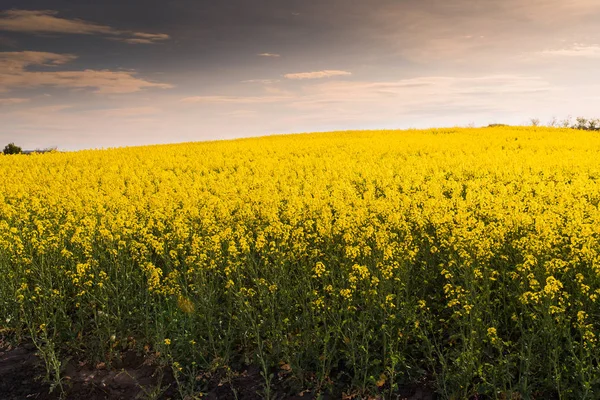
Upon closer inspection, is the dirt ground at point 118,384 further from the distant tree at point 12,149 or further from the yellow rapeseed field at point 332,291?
the distant tree at point 12,149

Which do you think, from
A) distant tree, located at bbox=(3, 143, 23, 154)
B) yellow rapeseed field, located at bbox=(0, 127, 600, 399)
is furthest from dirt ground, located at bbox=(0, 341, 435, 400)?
distant tree, located at bbox=(3, 143, 23, 154)

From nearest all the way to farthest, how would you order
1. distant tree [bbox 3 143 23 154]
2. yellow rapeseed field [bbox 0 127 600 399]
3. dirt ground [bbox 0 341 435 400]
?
yellow rapeseed field [bbox 0 127 600 399]
dirt ground [bbox 0 341 435 400]
distant tree [bbox 3 143 23 154]

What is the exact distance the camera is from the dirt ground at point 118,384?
18.0 ft

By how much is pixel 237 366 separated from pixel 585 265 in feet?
15.2

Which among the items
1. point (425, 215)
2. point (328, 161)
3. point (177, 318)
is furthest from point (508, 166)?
point (177, 318)

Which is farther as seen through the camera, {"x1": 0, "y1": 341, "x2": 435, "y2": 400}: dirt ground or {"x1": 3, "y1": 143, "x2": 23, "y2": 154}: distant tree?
{"x1": 3, "y1": 143, "x2": 23, "y2": 154}: distant tree

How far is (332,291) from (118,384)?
2720mm

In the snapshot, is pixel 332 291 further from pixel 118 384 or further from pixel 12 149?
pixel 12 149

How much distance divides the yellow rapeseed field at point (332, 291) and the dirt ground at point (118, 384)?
154 mm

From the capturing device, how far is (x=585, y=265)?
655cm

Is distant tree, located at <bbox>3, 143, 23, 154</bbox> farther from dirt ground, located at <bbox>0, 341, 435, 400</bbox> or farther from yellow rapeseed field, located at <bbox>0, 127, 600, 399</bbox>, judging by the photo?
dirt ground, located at <bbox>0, 341, 435, 400</bbox>

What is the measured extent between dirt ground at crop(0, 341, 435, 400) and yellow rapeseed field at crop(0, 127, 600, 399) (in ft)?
0.51

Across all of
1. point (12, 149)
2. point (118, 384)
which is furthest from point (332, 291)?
point (12, 149)

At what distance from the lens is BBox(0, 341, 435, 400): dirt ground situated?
5492 millimetres
